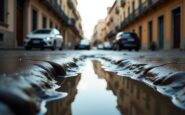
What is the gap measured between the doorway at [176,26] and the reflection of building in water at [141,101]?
1768cm

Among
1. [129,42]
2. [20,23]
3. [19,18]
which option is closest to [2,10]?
[19,18]

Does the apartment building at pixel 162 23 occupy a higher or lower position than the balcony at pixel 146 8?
lower

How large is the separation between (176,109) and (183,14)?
17564 mm

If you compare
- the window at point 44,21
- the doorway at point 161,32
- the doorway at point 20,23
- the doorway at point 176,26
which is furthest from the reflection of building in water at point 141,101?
the window at point 44,21

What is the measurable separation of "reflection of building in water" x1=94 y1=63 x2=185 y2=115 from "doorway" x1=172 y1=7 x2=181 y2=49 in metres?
17.7

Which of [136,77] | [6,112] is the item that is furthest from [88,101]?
[136,77]

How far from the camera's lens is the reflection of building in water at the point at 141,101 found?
1770 millimetres

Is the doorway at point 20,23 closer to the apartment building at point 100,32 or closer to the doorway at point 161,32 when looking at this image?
the doorway at point 161,32

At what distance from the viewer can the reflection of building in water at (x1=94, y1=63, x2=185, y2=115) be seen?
1.77m

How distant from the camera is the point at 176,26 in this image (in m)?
20.3

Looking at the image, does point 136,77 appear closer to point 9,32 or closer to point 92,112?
point 92,112

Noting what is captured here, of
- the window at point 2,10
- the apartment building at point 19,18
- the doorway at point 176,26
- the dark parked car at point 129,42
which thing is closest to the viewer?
the window at point 2,10

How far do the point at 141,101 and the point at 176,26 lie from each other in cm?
1904

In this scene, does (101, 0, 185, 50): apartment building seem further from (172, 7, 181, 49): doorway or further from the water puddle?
the water puddle
